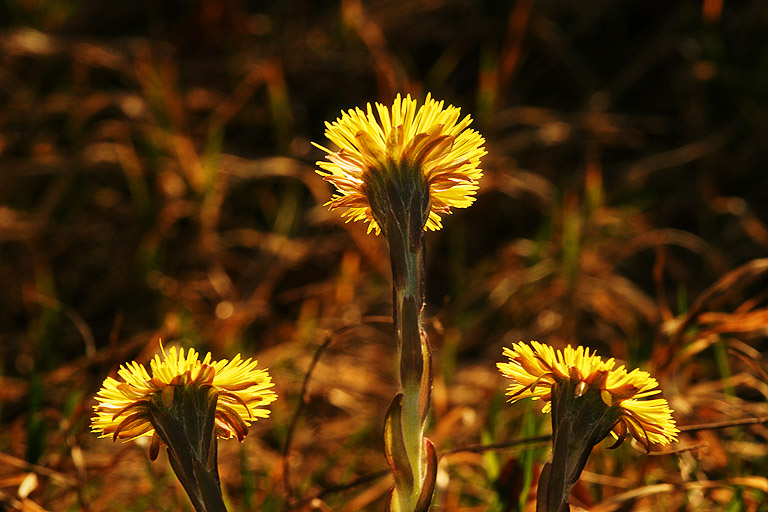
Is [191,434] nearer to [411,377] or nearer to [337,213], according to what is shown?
[411,377]

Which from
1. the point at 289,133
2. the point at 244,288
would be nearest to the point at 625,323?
the point at 244,288

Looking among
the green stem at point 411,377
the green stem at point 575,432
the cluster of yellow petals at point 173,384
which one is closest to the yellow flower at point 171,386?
the cluster of yellow petals at point 173,384

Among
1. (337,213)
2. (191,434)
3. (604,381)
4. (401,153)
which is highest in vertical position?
(337,213)

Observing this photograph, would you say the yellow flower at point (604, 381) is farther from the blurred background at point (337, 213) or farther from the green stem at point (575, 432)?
the blurred background at point (337, 213)

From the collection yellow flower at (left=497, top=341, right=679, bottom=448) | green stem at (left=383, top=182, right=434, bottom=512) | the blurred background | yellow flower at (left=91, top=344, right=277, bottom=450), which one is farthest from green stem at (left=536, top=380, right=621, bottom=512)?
the blurred background

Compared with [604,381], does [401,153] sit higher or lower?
higher

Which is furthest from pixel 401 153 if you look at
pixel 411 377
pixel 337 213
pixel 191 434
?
pixel 337 213
